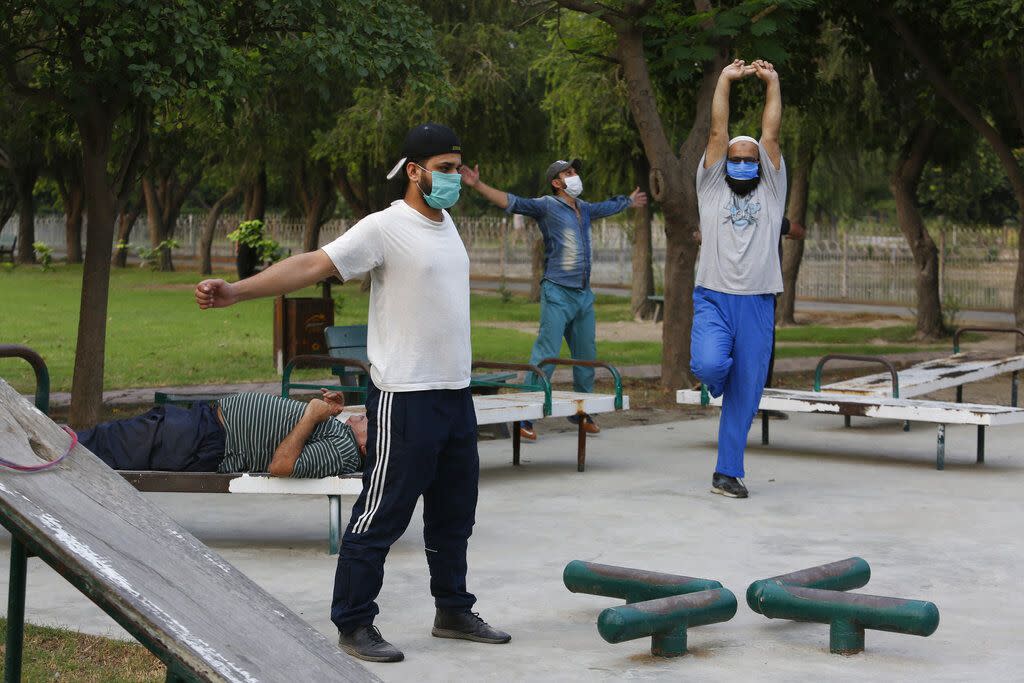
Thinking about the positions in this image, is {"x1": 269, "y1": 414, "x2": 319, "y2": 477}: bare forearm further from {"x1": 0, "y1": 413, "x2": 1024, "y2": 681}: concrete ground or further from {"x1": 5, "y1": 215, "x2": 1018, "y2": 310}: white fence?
{"x1": 5, "y1": 215, "x2": 1018, "y2": 310}: white fence

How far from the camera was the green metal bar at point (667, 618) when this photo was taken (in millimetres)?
5148

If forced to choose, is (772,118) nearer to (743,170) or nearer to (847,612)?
(743,170)

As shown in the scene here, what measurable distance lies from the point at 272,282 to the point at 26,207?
1933 inches

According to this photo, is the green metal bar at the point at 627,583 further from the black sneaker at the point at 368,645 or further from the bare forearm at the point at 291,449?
the bare forearm at the point at 291,449

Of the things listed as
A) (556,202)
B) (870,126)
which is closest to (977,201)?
(870,126)

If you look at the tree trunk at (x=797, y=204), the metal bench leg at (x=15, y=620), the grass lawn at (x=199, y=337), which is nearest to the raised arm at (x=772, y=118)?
the metal bench leg at (x=15, y=620)

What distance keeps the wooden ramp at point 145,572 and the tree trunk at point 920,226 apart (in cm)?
2067

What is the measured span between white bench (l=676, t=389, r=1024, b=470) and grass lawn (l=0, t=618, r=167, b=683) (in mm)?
5948

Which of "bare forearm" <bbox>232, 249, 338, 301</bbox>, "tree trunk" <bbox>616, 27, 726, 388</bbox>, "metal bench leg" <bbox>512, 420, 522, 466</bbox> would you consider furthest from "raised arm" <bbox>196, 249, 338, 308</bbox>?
"tree trunk" <bbox>616, 27, 726, 388</bbox>

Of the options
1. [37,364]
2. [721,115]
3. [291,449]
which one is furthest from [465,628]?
[721,115]

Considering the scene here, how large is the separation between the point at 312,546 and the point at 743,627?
96.2 inches

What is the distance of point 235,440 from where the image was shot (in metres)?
6.94

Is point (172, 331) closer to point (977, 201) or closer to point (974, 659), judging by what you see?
point (974, 659)

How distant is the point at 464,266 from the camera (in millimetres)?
5535
